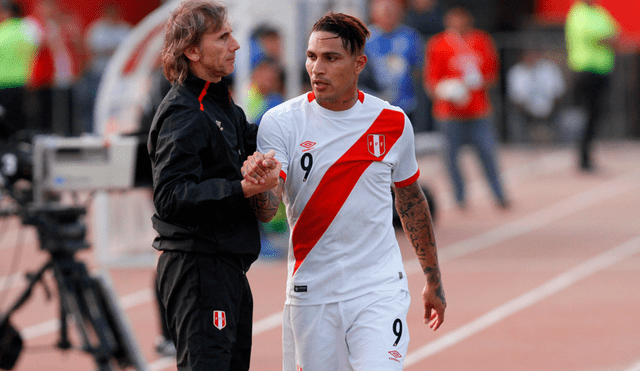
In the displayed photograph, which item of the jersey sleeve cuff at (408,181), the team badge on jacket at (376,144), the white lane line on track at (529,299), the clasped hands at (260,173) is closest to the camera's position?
the clasped hands at (260,173)

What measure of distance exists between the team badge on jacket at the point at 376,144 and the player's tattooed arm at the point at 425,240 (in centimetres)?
28

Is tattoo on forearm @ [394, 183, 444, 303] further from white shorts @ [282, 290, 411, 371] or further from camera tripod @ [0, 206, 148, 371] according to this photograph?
camera tripod @ [0, 206, 148, 371]

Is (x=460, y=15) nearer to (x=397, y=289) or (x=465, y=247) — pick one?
(x=465, y=247)

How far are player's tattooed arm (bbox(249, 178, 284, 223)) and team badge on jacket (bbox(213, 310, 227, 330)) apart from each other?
39 cm

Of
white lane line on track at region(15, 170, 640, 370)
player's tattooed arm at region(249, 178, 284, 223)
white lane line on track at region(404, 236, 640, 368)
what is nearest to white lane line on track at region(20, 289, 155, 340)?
white lane line on track at region(15, 170, 640, 370)

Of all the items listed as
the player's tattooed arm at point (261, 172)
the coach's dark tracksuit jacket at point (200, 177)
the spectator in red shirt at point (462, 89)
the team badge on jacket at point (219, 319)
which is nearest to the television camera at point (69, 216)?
the coach's dark tracksuit jacket at point (200, 177)

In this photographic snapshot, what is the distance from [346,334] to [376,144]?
2.62ft

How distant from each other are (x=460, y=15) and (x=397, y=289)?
8.55 m

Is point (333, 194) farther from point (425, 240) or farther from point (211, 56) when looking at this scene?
point (211, 56)

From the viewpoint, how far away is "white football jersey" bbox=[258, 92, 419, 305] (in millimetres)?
3896

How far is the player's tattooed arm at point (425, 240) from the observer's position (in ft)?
13.9

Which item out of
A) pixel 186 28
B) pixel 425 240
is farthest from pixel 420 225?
pixel 186 28

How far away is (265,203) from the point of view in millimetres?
3660

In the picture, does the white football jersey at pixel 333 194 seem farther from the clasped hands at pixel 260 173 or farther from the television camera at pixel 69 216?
the television camera at pixel 69 216
